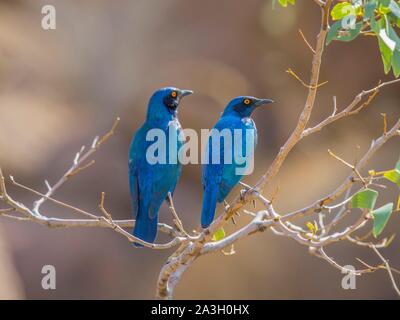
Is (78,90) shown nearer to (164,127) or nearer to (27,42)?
(27,42)

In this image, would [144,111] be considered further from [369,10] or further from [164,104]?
[369,10]

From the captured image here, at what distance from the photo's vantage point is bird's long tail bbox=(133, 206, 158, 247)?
4809 millimetres

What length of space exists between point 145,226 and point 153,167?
458mm

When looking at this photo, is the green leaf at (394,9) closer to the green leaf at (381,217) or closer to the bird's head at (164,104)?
the green leaf at (381,217)

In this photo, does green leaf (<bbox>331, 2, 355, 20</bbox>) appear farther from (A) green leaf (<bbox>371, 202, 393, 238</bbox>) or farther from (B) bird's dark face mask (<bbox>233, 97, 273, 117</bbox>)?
(B) bird's dark face mask (<bbox>233, 97, 273, 117</bbox>)

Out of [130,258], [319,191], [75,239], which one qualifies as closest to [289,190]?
[319,191]

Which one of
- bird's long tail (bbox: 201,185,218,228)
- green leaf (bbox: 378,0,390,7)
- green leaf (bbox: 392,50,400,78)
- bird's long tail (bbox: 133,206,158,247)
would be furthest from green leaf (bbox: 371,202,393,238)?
bird's long tail (bbox: 133,206,158,247)

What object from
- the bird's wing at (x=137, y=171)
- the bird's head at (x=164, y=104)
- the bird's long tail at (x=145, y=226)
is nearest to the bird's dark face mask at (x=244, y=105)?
the bird's head at (x=164, y=104)

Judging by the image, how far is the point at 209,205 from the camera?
15.4ft

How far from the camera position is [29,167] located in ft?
30.8

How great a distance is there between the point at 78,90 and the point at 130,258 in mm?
2681

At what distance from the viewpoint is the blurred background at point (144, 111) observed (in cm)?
861

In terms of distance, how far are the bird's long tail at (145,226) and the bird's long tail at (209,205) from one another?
40 centimetres


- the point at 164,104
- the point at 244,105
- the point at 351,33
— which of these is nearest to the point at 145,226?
the point at 164,104
